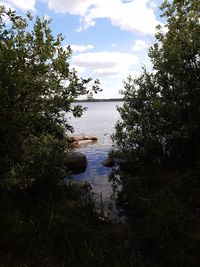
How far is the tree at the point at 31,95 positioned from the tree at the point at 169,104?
14.7ft

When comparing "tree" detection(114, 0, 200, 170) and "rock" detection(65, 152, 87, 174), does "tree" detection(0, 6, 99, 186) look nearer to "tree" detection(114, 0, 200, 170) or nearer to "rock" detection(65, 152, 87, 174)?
"tree" detection(114, 0, 200, 170)

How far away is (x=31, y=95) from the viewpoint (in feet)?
33.6

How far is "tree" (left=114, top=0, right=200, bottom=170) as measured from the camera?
1348cm

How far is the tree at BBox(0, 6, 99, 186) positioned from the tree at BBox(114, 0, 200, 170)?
447 cm

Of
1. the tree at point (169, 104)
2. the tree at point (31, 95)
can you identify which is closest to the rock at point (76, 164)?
the tree at point (169, 104)

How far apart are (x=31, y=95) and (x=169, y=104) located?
6.66m

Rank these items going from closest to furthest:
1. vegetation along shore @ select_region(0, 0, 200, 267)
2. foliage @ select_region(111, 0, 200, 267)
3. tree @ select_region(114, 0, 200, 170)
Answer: vegetation along shore @ select_region(0, 0, 200, 267) → foliage @ select_region(111, 0, 200, 267) → tree @ select_region(114, 0, 200, 170)

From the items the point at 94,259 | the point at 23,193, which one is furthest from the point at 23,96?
the point at 94,259

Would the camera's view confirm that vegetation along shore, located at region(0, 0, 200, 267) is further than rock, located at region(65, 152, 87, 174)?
No

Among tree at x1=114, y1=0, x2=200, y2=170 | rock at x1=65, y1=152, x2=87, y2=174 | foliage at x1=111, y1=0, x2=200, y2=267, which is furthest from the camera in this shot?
rock at x1=65, y1=152, x2=87, y2=174

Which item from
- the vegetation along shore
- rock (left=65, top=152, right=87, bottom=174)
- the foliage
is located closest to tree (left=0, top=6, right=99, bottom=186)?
the vegetation along shore

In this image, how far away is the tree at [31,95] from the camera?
8.71 metres

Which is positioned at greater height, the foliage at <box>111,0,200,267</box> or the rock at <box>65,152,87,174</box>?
the foliage at <box>111,0,200,267</box>

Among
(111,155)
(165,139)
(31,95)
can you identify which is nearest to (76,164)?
(111,155)
